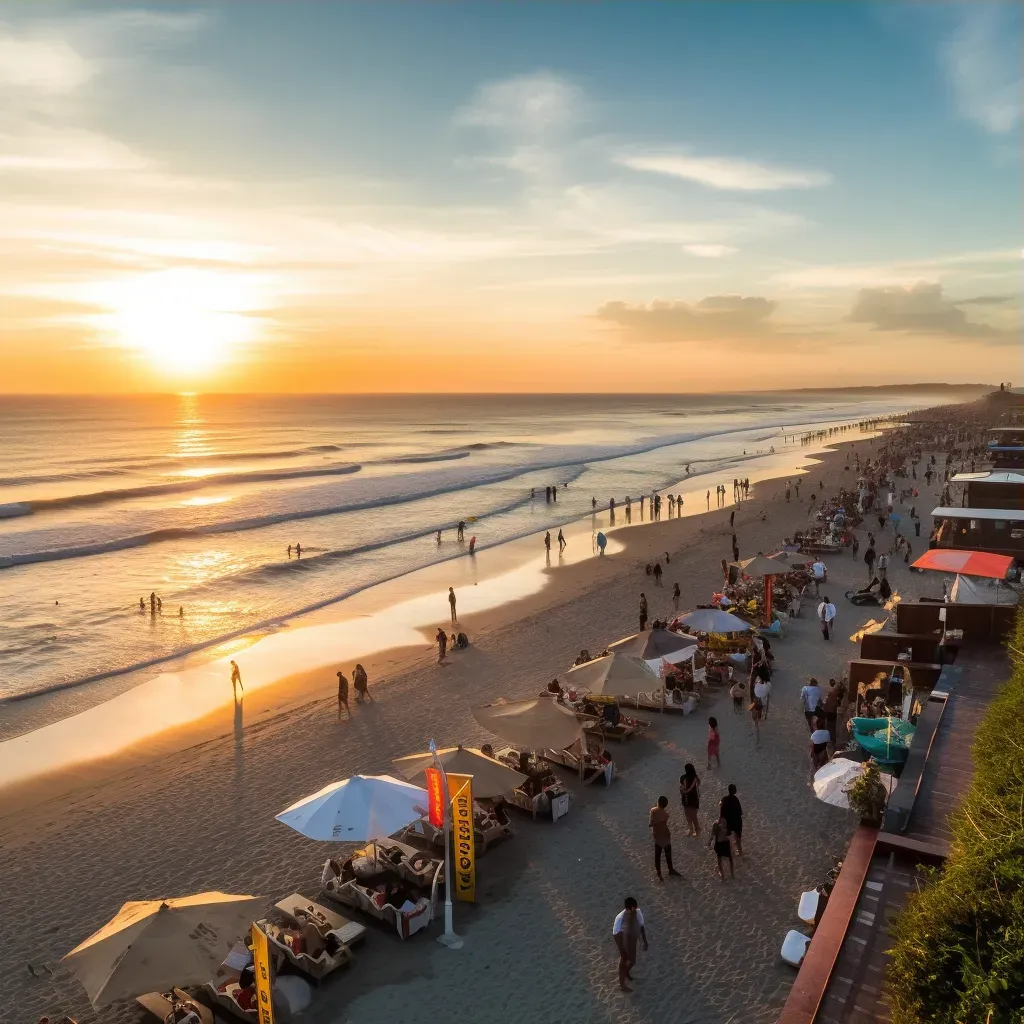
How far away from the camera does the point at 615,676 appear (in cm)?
1438

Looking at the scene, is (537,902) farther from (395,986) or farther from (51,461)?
(51,461)

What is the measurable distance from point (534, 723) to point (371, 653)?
1056 cm

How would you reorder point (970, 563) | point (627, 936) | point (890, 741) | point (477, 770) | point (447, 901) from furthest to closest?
point (970, 563) < point (477, 770) < point (890, 741) < point (447, 901) < point (627, 936)

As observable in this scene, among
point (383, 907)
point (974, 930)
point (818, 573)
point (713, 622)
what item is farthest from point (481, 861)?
point (818, 573)

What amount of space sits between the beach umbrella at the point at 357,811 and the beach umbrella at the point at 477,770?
87 cm

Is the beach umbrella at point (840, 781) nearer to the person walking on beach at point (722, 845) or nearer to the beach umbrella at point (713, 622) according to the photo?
the person walking on beach at point (722, 845)

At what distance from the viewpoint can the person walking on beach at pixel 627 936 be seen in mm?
8750

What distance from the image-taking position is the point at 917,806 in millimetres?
9938

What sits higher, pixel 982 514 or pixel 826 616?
pixel 982 514

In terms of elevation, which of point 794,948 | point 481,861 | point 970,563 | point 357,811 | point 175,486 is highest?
point 970,563

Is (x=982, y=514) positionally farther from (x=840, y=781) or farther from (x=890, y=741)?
(x=840, y=781)

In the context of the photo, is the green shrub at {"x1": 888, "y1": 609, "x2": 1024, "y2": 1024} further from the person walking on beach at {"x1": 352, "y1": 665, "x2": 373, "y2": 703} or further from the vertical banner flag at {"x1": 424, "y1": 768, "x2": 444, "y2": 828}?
the person walking on beach at {"x1": 352, "y1": 665, "x2": 373, "y2": 703}

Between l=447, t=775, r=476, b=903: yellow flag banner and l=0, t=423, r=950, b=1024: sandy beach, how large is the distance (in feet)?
0.95

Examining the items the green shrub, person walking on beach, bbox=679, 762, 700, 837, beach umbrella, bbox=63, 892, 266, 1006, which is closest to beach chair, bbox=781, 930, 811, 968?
person walking on beach, bbox=679, 762, 700, 837
